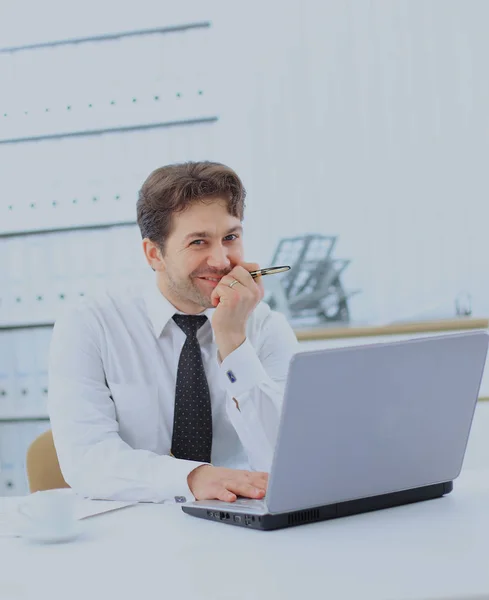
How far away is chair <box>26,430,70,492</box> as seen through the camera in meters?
1.85

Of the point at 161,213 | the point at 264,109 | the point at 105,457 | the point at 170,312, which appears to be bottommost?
the point at 105,457

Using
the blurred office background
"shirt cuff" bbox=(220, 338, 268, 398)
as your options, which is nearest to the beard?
"shirt cuff" bbox=(220, 338, 268, 398)

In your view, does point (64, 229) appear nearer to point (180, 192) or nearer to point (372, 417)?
point (180, 192)

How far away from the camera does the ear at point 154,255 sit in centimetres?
201

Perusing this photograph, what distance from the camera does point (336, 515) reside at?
1198 millimetres

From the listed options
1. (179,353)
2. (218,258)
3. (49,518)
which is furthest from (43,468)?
(49,518)

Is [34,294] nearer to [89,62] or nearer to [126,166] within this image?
[126,166]

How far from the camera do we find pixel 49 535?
3.67 ft

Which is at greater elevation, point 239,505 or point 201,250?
point 201,250

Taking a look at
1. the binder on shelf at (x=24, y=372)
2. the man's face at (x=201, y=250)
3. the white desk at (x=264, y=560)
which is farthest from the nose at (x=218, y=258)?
the binder on shelf at (x=24, y=372)

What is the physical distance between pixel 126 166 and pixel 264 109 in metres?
0.64

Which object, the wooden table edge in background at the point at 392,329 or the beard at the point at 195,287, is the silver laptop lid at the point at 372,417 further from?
the wooden table edge in background at the point at 392,329

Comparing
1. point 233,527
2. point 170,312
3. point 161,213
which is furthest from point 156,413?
point 233,527

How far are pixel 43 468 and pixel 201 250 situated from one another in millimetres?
626
